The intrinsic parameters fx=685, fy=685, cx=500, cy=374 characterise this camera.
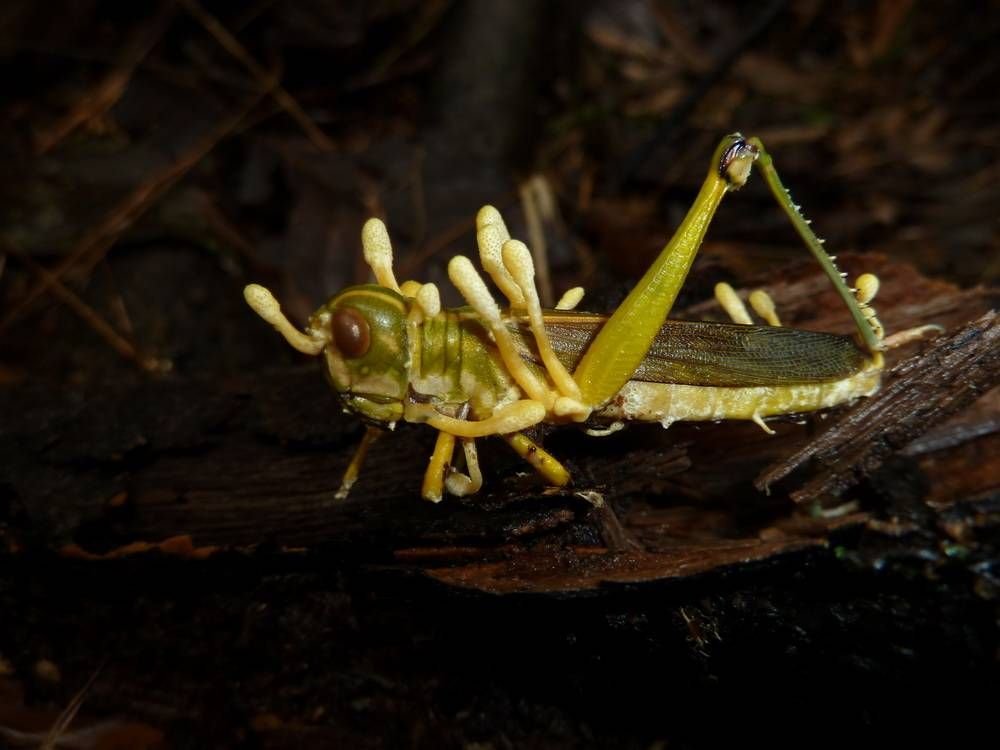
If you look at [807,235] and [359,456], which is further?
[359,456]

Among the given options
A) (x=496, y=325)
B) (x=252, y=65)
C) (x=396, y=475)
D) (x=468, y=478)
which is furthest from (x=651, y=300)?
(x=252, y=65)

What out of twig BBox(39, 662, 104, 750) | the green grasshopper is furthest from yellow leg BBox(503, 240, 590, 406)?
twig BBox(39, 662, 104, 750)

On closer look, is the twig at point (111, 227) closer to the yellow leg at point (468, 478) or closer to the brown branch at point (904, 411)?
the yellow leg at point (468, 478)

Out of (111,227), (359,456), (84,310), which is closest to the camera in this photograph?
(359,456)

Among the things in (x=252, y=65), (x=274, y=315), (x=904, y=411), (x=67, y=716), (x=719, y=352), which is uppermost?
(x=252, y=65)

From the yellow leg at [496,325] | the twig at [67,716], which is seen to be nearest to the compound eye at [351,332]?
the yellow leg at [496,325]

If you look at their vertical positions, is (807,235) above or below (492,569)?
above

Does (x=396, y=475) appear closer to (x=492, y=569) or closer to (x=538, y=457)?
(x=492, y=569)
